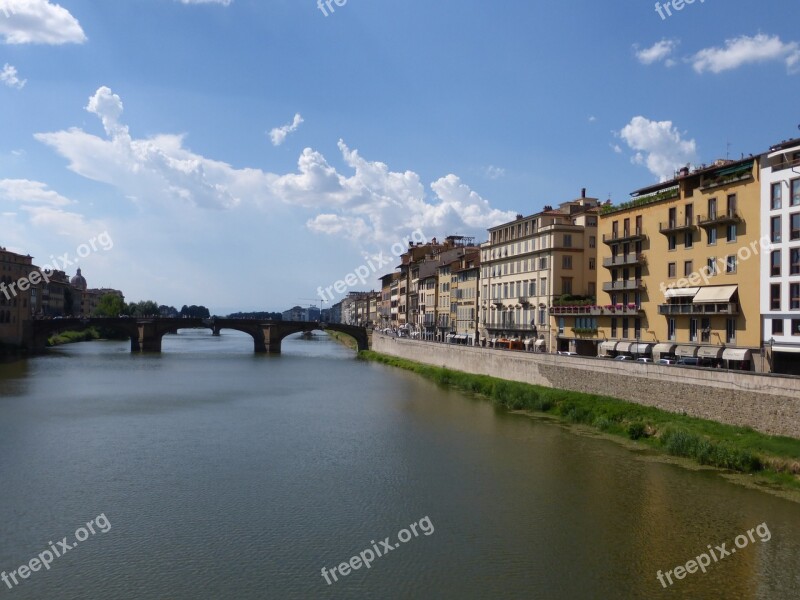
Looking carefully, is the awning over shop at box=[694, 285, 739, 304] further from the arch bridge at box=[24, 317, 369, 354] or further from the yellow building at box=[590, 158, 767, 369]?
the arch bridge at box=[24, 317, 369, 354]

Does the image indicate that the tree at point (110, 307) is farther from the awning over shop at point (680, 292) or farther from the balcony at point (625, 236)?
the awning over shop at point (680, 292)

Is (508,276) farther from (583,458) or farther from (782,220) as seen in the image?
(583,458)

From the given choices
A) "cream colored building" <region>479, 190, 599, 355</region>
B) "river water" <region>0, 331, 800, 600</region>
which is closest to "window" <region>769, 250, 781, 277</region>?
"river water" <region>0, 331, 800, 600</region>

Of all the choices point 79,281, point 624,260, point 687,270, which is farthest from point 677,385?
point 79,281

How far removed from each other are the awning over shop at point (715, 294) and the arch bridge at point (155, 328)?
2445 inches

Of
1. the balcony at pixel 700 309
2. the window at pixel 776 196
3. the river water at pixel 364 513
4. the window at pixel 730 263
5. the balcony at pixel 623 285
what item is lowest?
the river water at pixel 364 513

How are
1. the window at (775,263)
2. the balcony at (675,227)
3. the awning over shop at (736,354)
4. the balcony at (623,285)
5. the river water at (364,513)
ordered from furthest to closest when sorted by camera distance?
the balcony at (623,285), the balcony at (675,227), the awning over shop at (736,354), the window at (775,263), the river water at (364,513)

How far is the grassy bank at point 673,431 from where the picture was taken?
22453 millimetres

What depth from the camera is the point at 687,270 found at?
3841 cm

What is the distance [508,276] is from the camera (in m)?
60.7

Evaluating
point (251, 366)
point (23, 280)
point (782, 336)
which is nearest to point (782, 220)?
point (782, 336)

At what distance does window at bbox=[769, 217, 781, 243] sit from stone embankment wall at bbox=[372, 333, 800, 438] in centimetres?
810

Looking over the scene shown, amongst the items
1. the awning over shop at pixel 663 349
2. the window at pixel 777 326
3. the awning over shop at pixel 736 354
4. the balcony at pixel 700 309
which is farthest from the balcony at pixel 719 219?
the awning over shop at pixel 663 349

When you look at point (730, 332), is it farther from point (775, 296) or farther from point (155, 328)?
point (155, 328)
